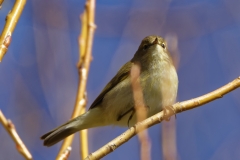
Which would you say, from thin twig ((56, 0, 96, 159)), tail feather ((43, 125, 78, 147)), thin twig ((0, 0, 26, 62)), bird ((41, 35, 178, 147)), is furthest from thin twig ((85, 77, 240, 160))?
tail feather ((43, 125, 78, 147))

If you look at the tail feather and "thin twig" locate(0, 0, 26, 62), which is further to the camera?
the tail feather

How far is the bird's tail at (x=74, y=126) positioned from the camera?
2.72 metres

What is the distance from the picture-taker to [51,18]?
8.73 ft

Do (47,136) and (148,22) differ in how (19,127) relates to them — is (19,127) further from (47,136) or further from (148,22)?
(148,22)

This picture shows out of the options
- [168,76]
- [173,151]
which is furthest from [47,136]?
[173,151]

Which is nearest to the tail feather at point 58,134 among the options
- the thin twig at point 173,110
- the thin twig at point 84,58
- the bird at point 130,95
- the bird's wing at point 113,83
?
the bird at point 130,95

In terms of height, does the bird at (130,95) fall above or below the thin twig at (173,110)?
above

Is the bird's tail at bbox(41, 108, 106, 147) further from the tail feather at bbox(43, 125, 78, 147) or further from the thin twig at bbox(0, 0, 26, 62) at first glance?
the thin twig at bbox(0, 0, 26, 62)

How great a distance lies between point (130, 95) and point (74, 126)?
0.48 metres

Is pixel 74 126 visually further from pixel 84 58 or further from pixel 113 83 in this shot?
pixel 84 58

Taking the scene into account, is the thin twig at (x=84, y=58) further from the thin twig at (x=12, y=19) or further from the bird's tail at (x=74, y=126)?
the bird's tail at (x=74, y=126)

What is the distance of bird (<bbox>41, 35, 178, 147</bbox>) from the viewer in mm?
2812

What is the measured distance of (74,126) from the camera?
9.39 ft

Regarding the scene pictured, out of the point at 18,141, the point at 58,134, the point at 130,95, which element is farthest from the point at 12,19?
the point at 130,95
